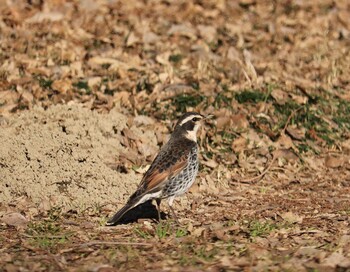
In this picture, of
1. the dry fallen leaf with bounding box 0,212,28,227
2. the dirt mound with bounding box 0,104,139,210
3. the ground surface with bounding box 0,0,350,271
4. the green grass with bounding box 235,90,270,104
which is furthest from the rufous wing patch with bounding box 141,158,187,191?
the green grass with bounding box 235,90,270,104

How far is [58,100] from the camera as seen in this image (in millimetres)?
12203

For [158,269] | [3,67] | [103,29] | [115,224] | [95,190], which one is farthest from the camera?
[103,29]

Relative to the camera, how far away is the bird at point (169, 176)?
29.9 ft

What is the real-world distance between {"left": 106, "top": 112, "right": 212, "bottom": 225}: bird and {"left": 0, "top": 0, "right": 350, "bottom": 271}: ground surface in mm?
324

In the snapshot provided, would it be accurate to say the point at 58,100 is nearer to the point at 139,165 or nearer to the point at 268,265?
the point at 139,165

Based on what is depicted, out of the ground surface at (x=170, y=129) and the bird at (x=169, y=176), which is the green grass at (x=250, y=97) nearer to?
the ground surface at (x=170, y=129)

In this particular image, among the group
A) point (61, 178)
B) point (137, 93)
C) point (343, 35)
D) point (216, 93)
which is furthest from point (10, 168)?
point (343, 35)

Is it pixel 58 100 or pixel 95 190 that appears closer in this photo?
pixel 95 190

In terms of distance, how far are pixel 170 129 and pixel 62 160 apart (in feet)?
6.76

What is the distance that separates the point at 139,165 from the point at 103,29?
5.54m

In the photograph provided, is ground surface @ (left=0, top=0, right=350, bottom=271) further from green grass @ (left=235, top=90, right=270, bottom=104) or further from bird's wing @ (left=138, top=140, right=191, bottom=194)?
bird's wing @ (left=138, top=140, right=191, bottom=194)

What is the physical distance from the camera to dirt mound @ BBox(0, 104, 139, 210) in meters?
9.91

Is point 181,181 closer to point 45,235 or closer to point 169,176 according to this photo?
point 169,176

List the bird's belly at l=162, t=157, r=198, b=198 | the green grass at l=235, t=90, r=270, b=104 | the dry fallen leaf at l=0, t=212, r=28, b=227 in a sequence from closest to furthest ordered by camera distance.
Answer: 1. the dry fallen leaf at l=0, t=212, r=28, b=227
2. the bird's belly at l=162, t=157, r=198, b=198
3. the green grass at l=235, t=90, r=270, b=104
